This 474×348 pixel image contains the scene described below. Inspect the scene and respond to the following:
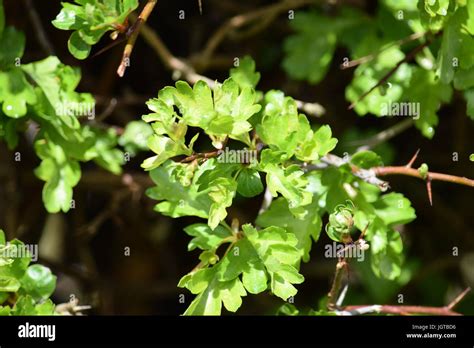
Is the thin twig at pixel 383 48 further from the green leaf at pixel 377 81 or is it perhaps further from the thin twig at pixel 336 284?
the thin twig at pixel 336 284

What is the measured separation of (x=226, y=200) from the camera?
5.28 feet

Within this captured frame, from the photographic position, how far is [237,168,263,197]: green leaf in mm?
1630

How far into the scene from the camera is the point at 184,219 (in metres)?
2.85

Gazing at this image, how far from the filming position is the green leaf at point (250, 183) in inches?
64.2

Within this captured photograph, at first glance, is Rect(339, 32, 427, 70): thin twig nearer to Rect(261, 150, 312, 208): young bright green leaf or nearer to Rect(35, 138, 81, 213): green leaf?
Rect(261, 150, 312, 208): young bright green leaf

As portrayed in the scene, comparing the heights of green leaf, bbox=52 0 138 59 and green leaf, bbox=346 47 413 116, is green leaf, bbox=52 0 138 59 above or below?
above

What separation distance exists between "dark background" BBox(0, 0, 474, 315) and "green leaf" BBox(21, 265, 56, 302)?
559 millimetres

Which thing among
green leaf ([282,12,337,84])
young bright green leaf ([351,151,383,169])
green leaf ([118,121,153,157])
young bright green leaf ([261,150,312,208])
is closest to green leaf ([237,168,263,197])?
young bright green leaf ([261,150,312,208])

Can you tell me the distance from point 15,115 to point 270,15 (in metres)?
1.00

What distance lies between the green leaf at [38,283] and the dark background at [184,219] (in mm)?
559

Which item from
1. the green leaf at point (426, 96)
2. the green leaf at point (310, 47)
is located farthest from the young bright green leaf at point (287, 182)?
the green leaf at point (310, 47)

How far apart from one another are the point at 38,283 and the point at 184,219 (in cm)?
104

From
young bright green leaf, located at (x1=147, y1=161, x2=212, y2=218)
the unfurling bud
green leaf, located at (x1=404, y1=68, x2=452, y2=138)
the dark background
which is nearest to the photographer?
the unfurling bud

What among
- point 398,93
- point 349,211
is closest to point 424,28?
point 398,93
